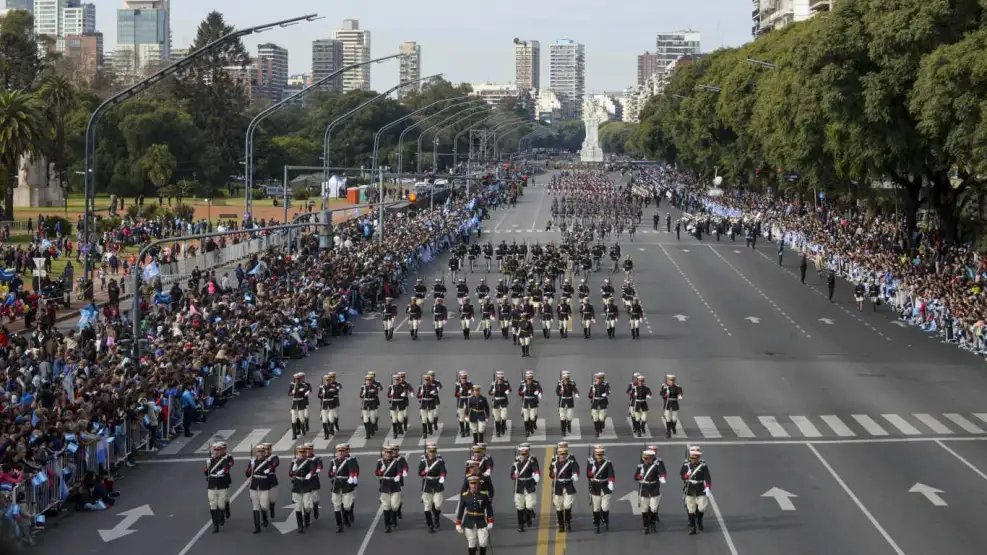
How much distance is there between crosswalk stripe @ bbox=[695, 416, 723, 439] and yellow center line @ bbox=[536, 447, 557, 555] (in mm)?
4428

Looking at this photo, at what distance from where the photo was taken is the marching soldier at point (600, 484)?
21484 mm

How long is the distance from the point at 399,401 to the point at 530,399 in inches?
108

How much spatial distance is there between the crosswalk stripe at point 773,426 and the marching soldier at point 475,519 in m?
11.3

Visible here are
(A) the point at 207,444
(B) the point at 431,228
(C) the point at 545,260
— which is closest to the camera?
(A) the point at 207,444

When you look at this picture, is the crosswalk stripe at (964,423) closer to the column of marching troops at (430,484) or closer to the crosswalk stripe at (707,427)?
the crosswalk stripe at (707,427)

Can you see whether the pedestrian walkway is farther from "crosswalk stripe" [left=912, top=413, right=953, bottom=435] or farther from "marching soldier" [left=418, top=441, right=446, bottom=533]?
"marching soldier" [left=418, top=441, right=446, bottom=533]

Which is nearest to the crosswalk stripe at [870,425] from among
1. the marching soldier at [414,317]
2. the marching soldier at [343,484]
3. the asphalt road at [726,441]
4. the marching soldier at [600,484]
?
the asphalt road at [726,441]

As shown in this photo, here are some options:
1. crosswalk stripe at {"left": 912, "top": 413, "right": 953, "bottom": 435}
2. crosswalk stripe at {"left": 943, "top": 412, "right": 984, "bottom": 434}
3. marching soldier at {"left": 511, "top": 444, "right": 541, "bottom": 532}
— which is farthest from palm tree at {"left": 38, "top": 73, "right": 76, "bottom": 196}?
marching soldier at {"left": 511, "top": 444, "right": 541, "bottom": 532}

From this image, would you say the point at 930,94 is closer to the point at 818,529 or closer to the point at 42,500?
the point at 818,529

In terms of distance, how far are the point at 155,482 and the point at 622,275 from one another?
135ft

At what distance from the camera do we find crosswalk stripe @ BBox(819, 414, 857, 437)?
2978 cm

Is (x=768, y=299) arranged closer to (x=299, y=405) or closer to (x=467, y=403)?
(x=467, y=403)

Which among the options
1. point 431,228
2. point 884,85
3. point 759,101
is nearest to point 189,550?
point 884,85

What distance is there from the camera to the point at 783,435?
2950cm
